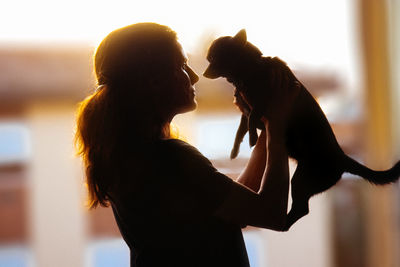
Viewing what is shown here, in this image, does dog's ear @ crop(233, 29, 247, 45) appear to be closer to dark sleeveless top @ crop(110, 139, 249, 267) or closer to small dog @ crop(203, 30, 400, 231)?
small dog @ crop(203, 30, 400, 231)

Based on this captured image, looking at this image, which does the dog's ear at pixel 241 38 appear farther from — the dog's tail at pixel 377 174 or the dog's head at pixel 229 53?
the dog's tail at pixel 377 174

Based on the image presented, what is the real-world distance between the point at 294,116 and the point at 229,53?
85 millimetres

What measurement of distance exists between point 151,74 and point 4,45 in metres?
0.99

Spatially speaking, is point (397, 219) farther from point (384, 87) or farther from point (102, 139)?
point (102, 139)

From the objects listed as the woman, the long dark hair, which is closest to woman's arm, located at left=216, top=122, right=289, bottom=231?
the woman

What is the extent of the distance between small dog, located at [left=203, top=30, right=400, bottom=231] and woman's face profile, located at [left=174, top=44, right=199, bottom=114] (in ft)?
0.09

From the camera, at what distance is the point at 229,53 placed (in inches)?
21.0

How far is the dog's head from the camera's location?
0.53 meters

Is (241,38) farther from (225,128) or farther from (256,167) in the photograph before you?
(225,128)

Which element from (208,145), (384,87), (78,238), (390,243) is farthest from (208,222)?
(78,238)

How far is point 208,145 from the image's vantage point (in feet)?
3.41

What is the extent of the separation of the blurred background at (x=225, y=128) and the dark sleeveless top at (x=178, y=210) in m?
0.19

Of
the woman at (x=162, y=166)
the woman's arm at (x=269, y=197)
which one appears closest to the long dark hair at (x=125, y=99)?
the woman at (x=162, y=166)

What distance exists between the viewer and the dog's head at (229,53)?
0.53 m
